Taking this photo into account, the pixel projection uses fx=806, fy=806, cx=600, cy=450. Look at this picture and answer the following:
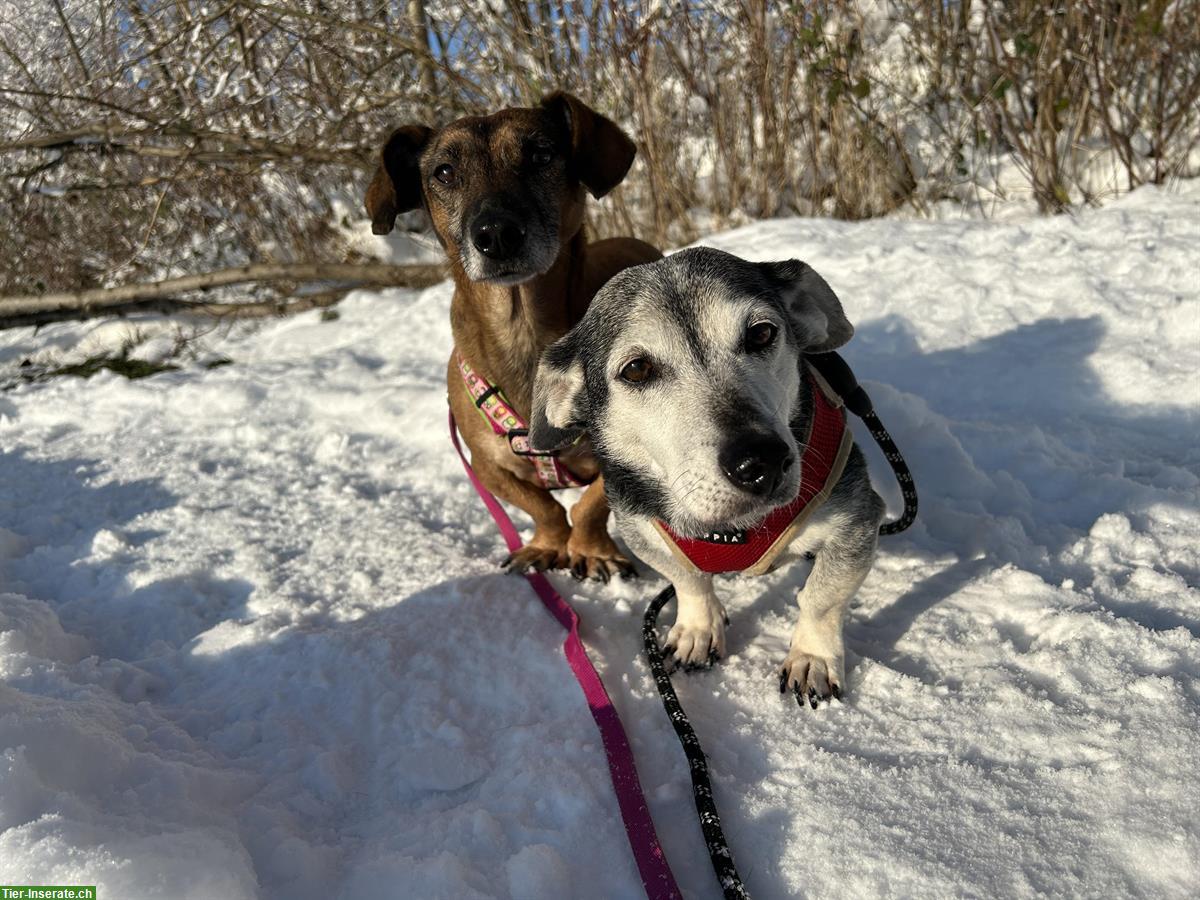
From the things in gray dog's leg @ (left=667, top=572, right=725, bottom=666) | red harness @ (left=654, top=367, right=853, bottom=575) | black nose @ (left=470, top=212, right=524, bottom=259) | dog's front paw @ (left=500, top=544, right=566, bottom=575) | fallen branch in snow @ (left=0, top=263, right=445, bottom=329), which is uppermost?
black nose @ (left=470, top=212, right=524, bottom=259)

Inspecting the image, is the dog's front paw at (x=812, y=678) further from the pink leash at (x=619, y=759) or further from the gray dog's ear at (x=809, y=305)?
the gray dog's ear at (x=809, y=305)

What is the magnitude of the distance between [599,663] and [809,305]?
1.29m

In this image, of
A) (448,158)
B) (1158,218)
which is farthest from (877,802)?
(1158,218)

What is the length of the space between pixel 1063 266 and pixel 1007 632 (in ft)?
9.74

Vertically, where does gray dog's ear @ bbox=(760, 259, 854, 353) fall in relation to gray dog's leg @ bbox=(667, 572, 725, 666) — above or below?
above

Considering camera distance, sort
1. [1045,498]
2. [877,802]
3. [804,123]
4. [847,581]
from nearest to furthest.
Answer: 1. [877,802]
2. [847,581]
3. [1045,498]
4. [804,123]

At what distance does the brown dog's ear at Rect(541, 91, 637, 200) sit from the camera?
3182 mm

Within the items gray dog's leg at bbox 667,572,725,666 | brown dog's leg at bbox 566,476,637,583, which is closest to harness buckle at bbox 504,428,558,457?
brown dog's leg at bbox 566,476,637,583

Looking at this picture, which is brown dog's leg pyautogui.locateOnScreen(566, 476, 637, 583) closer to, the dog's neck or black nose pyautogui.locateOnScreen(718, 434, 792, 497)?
the dog's neck

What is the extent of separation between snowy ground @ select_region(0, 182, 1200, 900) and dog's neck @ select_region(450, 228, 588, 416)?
0.78 metres

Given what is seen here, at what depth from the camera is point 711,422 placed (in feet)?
6.34

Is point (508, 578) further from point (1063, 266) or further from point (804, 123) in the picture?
point (804, 123)

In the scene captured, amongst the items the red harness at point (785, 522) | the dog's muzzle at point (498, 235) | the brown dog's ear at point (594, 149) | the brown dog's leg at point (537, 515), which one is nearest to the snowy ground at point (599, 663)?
the brown dog's leg at point (537, 515)

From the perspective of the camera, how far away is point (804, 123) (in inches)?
257
